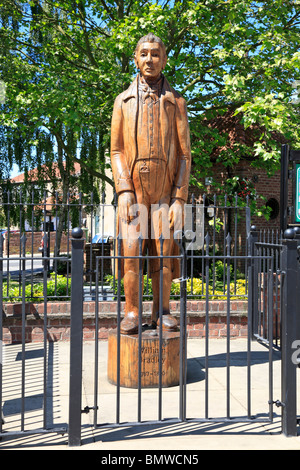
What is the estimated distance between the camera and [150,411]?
149 inches

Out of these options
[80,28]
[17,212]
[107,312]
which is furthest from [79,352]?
[17,212]

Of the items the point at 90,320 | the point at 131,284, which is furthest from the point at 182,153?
the point at 90,320

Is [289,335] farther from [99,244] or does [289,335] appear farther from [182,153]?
[99,244]

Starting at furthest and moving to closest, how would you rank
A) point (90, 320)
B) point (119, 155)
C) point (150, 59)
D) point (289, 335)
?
point (90, 320)
point (119, 155)
point (150, 59)
point (289, 335)

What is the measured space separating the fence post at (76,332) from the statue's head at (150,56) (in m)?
2.07

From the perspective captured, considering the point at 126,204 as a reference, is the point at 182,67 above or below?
above

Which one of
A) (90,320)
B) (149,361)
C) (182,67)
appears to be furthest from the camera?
(182,67)

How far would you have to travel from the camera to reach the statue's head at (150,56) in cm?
455

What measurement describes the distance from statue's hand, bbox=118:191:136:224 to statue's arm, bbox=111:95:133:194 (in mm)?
53

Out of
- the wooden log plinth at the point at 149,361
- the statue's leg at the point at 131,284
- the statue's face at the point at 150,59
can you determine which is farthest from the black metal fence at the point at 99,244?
the statue's face at the point at 150,59

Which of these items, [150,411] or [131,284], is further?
[131,284]

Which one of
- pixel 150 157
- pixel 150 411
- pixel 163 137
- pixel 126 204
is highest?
pixel 163 137

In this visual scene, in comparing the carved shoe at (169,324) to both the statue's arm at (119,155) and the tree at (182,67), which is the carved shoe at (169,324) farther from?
the tree at (182,67)

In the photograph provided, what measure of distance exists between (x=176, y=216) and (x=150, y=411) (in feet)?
6.11
